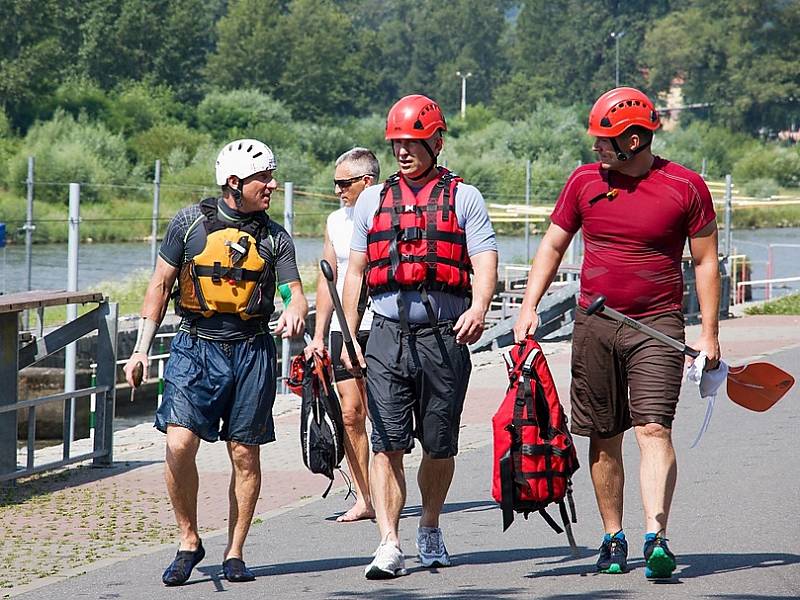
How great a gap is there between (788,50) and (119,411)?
88971 millimetres

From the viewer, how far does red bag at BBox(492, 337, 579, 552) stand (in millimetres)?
6691

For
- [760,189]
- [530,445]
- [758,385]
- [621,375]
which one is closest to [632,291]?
[621,375]

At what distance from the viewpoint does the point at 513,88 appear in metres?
111

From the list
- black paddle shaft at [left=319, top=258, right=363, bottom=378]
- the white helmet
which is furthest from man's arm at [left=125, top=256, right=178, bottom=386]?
black paddle shaft at [left=319, top=258, right=363, bottom=378]

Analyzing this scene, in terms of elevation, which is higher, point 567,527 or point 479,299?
point 479,299

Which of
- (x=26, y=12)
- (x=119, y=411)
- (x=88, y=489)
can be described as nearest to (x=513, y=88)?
(x=26, y=12)

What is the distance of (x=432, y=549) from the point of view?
710 cm

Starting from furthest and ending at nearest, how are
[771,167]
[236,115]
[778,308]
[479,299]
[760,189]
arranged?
[771,167], [236,115], [760,189], [778,308], [479,299]

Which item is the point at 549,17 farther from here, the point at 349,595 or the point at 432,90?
the point at 349,595

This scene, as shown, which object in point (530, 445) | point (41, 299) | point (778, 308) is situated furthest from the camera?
point (778, 308)

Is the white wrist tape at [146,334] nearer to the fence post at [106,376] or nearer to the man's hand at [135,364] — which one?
the man's hand at [135,364]

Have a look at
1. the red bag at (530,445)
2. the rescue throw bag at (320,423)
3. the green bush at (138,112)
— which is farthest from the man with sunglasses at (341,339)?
the green bush at (138,112)

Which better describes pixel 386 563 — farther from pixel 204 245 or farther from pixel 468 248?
pixel 204 245

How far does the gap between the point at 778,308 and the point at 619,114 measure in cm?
1804
